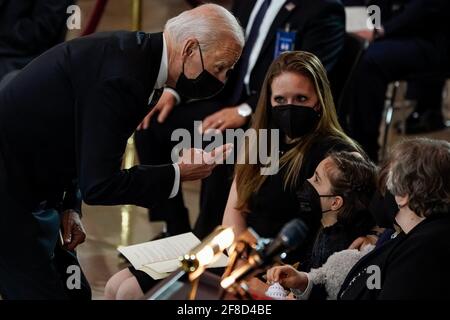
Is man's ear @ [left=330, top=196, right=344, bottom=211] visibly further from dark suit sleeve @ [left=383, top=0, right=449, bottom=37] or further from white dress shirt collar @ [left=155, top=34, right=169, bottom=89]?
dark suit sleeve @ [left=383, top=0, right=449, bottom=37]

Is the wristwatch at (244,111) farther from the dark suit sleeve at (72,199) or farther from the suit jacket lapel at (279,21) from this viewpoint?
the dark suit sleeve at (72,199)

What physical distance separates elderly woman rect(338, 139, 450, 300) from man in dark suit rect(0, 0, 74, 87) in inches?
118

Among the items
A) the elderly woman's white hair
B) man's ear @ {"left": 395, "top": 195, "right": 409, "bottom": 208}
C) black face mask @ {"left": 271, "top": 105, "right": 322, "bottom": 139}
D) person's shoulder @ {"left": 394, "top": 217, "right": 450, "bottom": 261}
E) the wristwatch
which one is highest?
the elderly woman's white hair

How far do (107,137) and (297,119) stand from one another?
1.07m

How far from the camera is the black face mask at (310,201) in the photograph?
346 centimetres

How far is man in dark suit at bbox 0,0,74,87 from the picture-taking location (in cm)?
532

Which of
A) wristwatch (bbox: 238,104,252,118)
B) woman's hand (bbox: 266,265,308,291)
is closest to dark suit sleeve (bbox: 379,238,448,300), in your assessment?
woman's hand (bbox: 266,265,308,291)

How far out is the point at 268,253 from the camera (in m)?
2.17

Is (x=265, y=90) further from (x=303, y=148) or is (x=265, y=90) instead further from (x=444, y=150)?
(x=444, y=150)

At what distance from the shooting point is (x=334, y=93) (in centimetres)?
523

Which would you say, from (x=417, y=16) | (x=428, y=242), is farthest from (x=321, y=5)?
(x=428, y=242)

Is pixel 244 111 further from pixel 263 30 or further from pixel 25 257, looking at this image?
pixel 25 257

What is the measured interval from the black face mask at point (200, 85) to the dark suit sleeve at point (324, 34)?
1821mm

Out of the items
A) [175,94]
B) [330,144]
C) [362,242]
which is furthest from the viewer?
[175,94]
